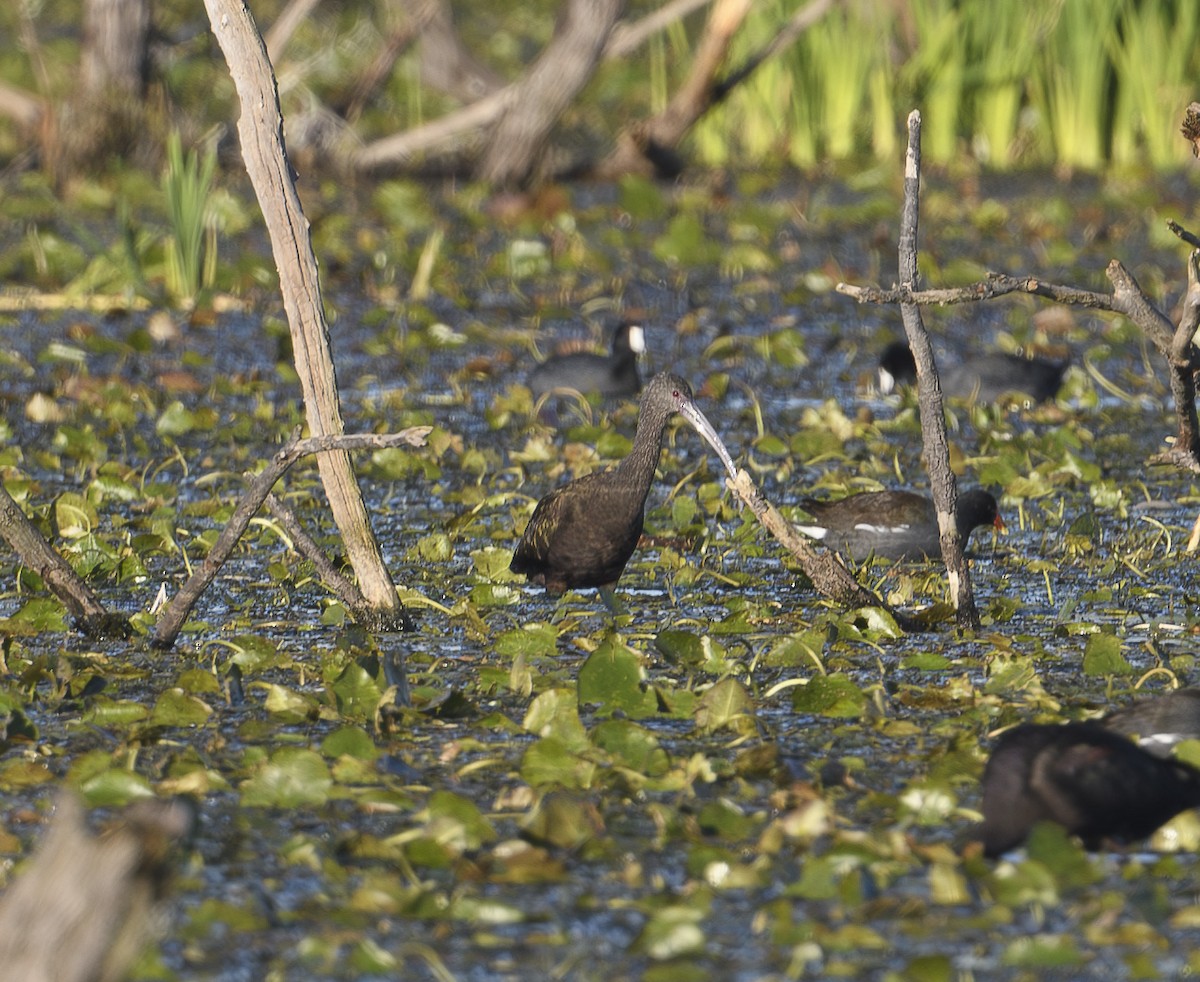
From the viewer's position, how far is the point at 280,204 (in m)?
4.88

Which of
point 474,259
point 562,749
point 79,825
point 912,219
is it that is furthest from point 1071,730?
point 474,259

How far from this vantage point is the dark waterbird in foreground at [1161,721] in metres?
4.07

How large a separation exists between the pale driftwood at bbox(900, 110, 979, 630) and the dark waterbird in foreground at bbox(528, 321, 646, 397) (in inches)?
130

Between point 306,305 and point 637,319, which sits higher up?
point 306,305

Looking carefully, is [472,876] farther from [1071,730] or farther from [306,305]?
[306,305]

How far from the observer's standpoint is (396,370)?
29.5 feet

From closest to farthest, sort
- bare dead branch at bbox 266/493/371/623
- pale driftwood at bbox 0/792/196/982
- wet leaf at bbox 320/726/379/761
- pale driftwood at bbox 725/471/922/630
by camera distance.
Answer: pale driftwood at bbox 0/792/196/982 → wet leaf at bbox 320/726/379/761 → bare dead branch at bbox 266/493/371/623 → pale driftwood at bbox 725/471/922/630

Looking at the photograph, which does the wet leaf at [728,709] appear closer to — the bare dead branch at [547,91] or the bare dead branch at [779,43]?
the bare dead branch at [547,91]

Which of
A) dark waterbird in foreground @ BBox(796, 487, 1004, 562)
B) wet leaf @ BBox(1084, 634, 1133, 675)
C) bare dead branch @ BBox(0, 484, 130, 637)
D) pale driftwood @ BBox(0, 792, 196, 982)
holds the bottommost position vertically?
dark waterbird in foreground @ BBox(796, 487, 1004, 562)

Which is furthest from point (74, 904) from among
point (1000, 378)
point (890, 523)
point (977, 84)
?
point (977, 84)

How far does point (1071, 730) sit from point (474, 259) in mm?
7791

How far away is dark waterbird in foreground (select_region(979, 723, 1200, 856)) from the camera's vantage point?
366 cm

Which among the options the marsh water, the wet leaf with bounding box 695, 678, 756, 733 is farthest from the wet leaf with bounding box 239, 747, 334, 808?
the wet leaf with bounding box 695, 678, 756, 733

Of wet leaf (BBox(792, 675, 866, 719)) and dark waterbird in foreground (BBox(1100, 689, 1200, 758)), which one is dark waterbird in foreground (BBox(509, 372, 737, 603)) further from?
dark waterbird in foreground (BBox(1100, 689, 1200, 758))
